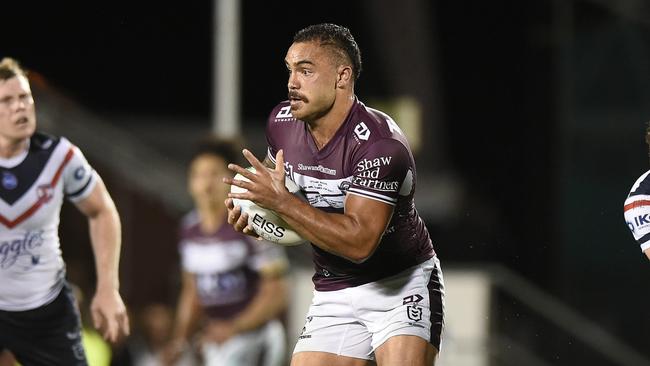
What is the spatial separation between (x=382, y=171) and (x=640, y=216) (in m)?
1.08

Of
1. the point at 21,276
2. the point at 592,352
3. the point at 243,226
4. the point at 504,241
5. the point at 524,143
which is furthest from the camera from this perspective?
the point at 524,143

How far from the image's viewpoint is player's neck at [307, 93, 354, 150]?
536cm

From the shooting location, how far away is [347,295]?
5508mm

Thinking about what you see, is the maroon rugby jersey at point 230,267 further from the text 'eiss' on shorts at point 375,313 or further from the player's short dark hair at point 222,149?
the text 'eiss' on shorts at point 375,313

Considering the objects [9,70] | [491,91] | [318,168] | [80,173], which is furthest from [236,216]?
[491,91]

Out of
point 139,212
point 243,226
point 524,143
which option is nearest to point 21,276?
point 243,226

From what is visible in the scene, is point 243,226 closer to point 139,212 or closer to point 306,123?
point 306,123

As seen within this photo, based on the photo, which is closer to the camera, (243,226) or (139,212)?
(243,226)

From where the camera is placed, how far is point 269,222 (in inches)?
209

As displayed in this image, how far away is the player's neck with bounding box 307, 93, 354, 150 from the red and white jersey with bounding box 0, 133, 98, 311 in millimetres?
1233

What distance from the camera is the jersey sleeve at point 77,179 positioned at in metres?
6.00

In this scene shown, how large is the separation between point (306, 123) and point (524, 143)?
12.6m

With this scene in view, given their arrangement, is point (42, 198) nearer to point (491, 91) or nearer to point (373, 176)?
point (373, 176)

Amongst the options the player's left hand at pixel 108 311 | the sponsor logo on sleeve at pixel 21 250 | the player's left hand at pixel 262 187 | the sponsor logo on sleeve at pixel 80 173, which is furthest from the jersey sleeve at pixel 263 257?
the player's left hand at pixel 262 187
